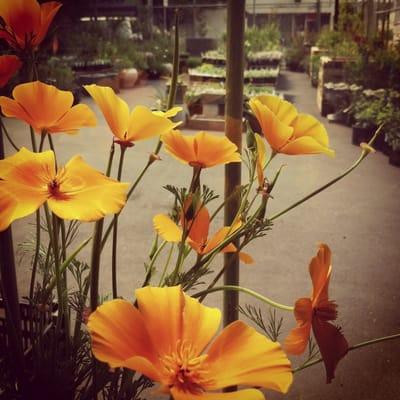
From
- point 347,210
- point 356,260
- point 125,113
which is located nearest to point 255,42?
point 347,210

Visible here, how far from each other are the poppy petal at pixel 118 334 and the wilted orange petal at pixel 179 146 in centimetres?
17

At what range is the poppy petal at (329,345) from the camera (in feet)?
1.47

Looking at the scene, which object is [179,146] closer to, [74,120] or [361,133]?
[74,120]

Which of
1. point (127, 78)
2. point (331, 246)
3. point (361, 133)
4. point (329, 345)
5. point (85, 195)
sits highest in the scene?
point (85, 195)

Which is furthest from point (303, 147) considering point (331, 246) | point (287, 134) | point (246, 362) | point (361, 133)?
point (361, 133)

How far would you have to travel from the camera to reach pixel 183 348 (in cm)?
41

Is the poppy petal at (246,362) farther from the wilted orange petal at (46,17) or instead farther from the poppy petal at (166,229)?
the wilted orange petal at (46,17)

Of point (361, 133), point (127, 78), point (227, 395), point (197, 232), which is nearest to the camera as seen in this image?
point (227, 395)

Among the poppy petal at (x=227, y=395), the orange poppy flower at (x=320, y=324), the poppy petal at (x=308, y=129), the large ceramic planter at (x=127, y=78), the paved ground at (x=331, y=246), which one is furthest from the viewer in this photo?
the large ceramic planter at (x=127, y=78)

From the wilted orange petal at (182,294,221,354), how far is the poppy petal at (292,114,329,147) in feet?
0.78

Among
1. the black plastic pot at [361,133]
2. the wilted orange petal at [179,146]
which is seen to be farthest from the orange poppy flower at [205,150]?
the black plastic pot at [361,133]

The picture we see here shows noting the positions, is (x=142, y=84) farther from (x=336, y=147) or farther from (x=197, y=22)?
(x=197, y=22)

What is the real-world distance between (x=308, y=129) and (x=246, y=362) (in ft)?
0.94

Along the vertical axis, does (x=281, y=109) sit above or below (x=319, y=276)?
above
